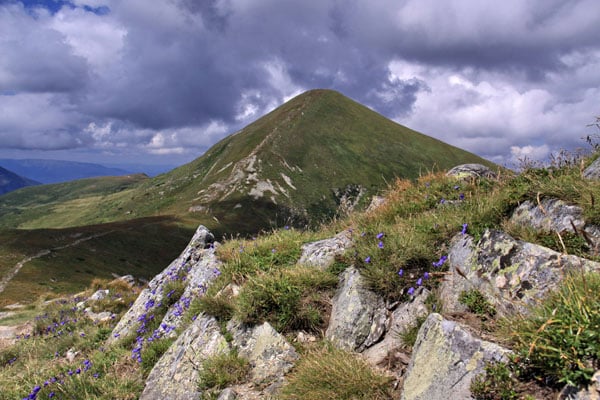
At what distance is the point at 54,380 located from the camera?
23.1 ft

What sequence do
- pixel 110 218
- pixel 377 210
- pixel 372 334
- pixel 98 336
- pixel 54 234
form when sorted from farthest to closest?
pixel 110 218 < pixel 54 234 < pixel 98 336 < pixel 377 210 < pixel 372 334

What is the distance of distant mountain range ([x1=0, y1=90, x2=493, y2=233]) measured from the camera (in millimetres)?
106688

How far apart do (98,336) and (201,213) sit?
310 feet

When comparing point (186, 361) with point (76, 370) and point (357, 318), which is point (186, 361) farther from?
point (76, 370)

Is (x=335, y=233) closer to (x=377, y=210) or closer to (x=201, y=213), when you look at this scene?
(x=377, y=210)

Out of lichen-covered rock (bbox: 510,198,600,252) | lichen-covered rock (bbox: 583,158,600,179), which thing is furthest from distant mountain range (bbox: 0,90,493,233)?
lichen-covered rock (bbox: 583,158,600,179)

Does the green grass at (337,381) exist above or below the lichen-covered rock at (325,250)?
below

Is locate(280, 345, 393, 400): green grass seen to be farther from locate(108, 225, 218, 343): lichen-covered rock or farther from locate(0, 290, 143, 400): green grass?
locate(108, 225, 218, 343): lichen-covered rock

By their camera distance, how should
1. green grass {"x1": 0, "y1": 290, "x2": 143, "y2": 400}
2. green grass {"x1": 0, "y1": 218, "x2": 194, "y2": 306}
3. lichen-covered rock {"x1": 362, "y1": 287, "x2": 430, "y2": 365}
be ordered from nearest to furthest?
lichen-covered rock {"x1": 362, "y1": 287, "x2": 430, "y2": 365} < green grass {"x1": 0, "y1": 290, "x2": 143, "y2": 400} < green grass {"x1": 0, "y1": 218, "x2": 194, "y2": 306}

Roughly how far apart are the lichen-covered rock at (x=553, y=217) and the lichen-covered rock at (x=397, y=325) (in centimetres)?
201

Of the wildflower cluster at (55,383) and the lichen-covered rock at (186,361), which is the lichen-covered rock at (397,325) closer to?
the lichen-covered rock at (186,361)

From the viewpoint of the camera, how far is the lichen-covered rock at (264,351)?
17.5ft

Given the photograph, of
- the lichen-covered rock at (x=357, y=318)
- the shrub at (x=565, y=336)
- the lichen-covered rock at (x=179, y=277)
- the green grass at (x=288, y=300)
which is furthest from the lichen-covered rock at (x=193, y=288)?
the shrub at (x=565, y=336)

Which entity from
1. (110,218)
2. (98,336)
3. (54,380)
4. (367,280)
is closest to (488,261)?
(367,280)
